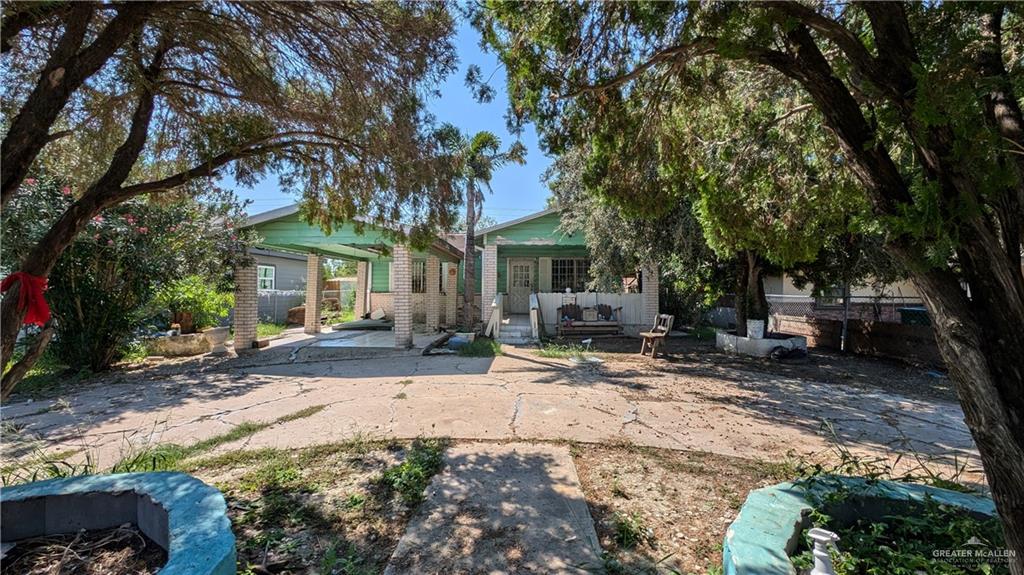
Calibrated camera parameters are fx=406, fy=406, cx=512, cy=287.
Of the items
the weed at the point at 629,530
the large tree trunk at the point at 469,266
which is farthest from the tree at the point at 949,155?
the large tree trunk at the point at 469,266

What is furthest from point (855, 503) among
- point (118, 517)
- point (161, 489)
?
point (118, 517)

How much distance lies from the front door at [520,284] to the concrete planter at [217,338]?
985cm

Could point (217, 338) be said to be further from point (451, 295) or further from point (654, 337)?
point (654, 337)

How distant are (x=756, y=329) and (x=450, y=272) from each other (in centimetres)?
1111

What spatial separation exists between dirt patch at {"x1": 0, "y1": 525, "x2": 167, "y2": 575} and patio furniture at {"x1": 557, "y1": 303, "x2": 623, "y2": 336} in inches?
447

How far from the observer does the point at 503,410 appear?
211 inches

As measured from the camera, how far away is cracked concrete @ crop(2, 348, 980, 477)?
172 inches

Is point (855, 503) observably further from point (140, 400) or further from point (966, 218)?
point (140, 400)

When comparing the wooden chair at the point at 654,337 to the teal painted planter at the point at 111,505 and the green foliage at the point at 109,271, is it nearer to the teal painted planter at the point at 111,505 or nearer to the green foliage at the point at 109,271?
the teal painted planter at the point at 111,505

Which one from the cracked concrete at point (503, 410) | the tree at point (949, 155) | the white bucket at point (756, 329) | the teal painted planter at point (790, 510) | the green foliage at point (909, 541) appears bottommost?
the cracked concrete at point (503, 410)

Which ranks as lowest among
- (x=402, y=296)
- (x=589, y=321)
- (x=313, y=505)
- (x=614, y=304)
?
(x=313, y=505)

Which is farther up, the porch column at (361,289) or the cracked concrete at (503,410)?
the porch column at (361,289)

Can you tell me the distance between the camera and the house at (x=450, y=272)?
1077cm

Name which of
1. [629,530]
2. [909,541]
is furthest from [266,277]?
[909,541]
